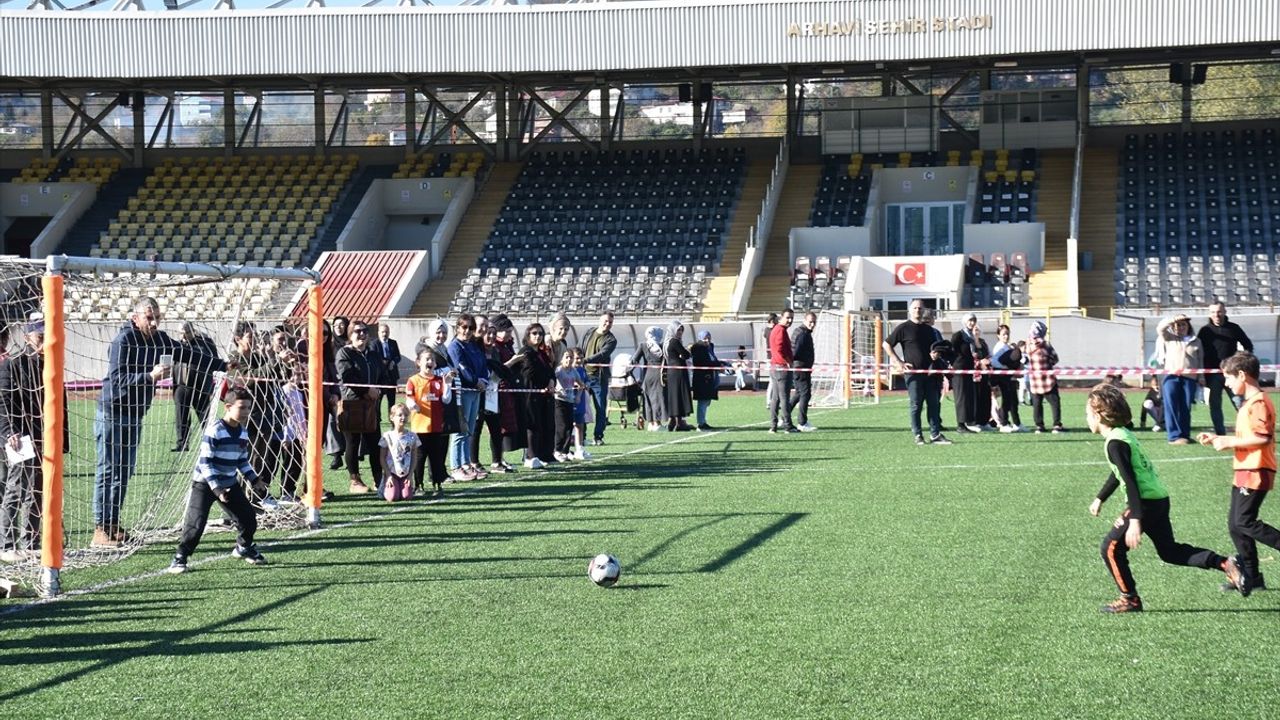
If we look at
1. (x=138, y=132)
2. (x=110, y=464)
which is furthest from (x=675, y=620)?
(x=138, y=132)

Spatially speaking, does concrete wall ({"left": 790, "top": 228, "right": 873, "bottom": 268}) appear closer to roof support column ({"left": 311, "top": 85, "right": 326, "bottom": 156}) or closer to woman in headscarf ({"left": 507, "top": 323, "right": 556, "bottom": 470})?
roof support column ({"left": 311, "top": 85, "right": 326, "bottom": 156})

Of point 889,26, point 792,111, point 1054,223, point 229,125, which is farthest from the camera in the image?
point 229,125

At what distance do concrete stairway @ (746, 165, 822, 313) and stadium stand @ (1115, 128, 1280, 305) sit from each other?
26.8 feet

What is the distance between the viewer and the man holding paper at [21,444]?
10.1 meters

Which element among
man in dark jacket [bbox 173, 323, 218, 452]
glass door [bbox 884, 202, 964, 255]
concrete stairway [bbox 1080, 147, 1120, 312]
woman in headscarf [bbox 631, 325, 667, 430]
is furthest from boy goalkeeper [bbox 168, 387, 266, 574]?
glass door [bbox 884, 202, 964, 255]

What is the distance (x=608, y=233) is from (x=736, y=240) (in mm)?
3563

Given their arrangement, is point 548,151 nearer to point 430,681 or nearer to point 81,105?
point 81,105

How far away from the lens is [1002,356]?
21984 millimetres

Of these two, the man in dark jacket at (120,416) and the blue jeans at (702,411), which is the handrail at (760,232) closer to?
the blue jeans at (702,411)

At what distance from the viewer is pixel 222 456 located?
400 inches

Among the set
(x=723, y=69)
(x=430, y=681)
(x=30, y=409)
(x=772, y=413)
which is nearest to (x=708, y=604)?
(x=430, y=681)

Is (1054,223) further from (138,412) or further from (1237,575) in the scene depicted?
(1237,575)

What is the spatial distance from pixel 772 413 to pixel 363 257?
21.4 metres

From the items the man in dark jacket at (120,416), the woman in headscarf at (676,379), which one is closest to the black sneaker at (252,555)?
the man in dark jacket at (120,416)
